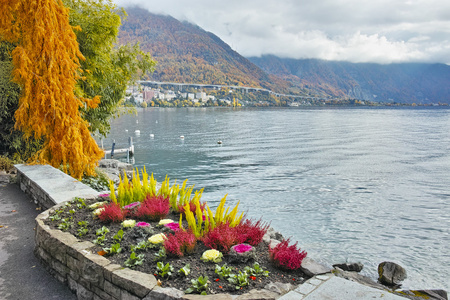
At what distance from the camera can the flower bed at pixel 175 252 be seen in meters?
4.19

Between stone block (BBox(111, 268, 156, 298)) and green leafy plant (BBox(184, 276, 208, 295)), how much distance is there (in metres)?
0.45

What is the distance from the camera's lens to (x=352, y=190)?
61.0 feet

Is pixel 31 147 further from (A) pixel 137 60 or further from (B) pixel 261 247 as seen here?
(B) pixel 261 247

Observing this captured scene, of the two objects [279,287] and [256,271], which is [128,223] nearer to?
[256,271]

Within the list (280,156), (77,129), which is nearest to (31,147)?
(77,129)

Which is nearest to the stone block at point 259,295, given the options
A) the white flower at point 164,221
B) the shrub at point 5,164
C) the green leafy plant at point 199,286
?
the green leafy plant at point 199,286

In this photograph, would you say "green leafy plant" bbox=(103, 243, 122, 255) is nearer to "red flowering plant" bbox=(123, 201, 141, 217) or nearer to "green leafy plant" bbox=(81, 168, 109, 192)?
"red flowering plant" bbox=(123, 201, 141, 217)

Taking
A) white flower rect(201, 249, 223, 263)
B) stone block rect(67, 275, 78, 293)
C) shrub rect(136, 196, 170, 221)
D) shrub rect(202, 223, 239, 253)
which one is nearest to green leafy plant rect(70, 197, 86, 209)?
shrub rect(136, 196, 170, 221)

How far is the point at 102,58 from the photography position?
1440 centimetres

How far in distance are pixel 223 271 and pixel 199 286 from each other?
18.0 inches

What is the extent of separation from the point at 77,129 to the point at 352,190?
Result: 47.9 feet

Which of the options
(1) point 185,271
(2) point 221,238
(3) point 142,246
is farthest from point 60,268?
(2) point 221,238

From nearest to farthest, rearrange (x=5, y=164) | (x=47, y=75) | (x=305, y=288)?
(x=305, y=288) < (x=47, y=75) < (x=5, y=164)

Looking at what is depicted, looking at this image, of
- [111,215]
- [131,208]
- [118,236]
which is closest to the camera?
[118,236]
